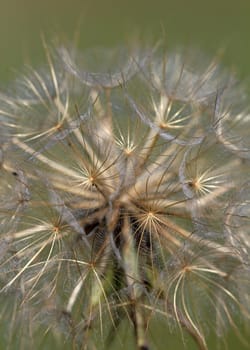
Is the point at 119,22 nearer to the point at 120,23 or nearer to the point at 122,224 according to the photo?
the point at 120,23

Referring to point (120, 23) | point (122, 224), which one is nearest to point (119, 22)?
point (120, 23)

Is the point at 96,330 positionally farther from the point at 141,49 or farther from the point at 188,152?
the point at 141,49

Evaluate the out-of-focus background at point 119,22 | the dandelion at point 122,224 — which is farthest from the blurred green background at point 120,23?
the dandelion at point 122,224

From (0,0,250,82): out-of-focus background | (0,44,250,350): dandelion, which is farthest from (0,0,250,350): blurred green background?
(0,44,250,350): dandelion

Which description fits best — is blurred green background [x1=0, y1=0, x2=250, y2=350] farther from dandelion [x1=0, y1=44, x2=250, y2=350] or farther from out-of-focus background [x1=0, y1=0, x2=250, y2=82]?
dandelion [x1=0, y1=44, x2=250, y2=350]

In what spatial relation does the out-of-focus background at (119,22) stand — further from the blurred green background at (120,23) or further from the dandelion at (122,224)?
the dandelion at (122,224)

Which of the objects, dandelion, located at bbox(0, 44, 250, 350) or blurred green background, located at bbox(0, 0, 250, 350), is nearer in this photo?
dandelion, located at bbox(0, 44, 250, 350)

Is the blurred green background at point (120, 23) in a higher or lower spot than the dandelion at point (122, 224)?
higher
